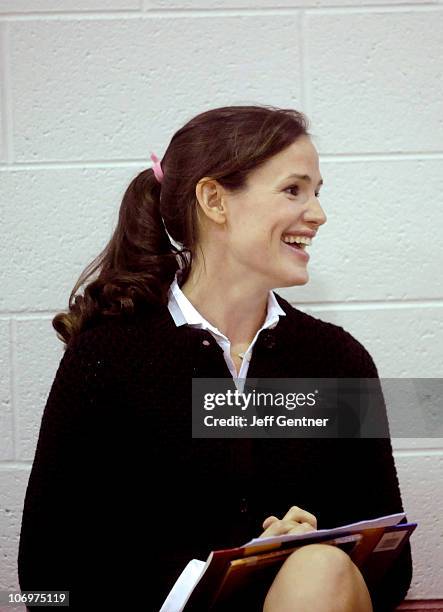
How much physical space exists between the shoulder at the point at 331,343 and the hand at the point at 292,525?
357 mm

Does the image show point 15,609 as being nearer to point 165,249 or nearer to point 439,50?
point 165,249

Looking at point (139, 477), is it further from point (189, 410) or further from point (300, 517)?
point (300, 517)

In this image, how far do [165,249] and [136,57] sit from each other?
1.67ft

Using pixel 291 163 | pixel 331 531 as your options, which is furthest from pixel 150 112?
pixel 331 531

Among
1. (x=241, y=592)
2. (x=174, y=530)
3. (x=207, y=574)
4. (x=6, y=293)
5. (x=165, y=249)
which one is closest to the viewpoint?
(x=207, y=574)

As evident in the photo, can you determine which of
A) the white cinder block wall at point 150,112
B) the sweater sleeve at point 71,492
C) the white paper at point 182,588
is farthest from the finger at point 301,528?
the white cinder block wall at point 150,112

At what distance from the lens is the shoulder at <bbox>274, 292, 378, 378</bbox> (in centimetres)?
157

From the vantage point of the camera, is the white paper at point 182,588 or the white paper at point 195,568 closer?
the white paper at point 195,568

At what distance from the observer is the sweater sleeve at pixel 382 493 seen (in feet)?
4.75

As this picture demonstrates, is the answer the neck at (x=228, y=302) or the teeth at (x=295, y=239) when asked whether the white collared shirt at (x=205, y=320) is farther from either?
the teeth at (x=295, y=239)

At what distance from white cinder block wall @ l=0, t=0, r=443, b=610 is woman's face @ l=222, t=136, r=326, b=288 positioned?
0.39 meters

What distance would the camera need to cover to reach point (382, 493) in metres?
1.51

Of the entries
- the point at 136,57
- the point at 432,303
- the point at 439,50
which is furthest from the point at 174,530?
the point at 439,50

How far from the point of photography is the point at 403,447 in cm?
188
